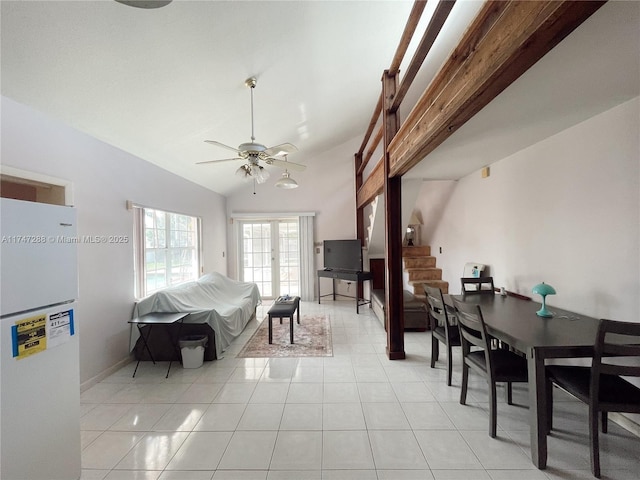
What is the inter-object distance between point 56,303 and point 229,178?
418 cm

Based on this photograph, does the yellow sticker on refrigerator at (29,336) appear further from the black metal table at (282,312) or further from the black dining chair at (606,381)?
the black dining chair at (606,381)

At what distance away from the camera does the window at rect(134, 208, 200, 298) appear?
3.47 meters

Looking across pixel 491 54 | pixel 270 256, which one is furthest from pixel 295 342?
pixel 491 54

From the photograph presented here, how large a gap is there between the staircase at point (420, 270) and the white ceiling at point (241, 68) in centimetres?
183

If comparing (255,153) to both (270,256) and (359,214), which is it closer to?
(359,214)

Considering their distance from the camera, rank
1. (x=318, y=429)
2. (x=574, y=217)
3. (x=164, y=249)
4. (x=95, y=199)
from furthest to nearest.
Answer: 1. (x=164, y=249)
2. (x=95, y=199)
3. (x=574, y=217)
4. (x=318, y=429)

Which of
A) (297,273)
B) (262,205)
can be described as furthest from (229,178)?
(297,273)

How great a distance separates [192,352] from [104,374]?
2.83ft

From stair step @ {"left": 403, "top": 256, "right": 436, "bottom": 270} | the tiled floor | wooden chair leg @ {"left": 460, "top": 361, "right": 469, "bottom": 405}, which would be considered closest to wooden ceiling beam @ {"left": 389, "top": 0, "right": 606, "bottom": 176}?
wooden chair leg @ {"left": 460, "top": 361, "right": 469, "bottom": 405}

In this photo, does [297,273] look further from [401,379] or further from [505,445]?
[505,445]

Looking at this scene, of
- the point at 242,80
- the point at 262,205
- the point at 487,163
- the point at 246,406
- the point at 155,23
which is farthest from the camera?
the point at 262,205

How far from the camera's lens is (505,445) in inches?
71.7

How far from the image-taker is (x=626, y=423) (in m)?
1.95

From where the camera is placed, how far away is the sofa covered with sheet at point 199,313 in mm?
3176
